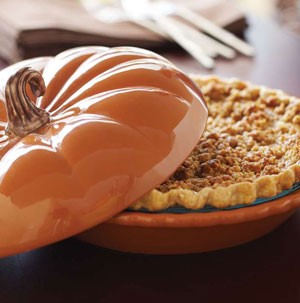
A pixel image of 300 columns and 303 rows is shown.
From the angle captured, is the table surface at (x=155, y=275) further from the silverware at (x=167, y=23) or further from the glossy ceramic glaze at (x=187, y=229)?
the silverware at (x=167, y=23)

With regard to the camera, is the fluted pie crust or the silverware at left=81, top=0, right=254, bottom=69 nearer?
the fluted pie crust

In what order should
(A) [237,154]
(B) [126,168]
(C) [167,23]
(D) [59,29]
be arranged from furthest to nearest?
(C) [167,23] < (D) [59,29] < (A) [237,154] < (B) [126,168]

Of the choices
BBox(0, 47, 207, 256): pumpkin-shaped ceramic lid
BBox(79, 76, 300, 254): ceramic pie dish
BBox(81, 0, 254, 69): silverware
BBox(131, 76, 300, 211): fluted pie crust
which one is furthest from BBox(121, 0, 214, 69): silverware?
BBox(0, 47, 207, 256): pumpkin-shaped ceramic lid

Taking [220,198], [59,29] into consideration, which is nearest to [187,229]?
[220,198]

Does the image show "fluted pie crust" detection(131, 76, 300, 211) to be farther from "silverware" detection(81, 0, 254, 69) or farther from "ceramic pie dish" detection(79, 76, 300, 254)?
"silverware" detection(81, 0, 254, 69)

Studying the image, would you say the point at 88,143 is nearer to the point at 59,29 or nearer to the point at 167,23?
the point at 59,29

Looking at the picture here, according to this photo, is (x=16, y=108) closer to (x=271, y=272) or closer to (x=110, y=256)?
(x=110, y=256)

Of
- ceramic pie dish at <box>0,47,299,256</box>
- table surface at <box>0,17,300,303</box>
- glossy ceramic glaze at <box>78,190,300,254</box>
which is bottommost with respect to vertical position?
table surface at <box>0,17,300,303</box>
